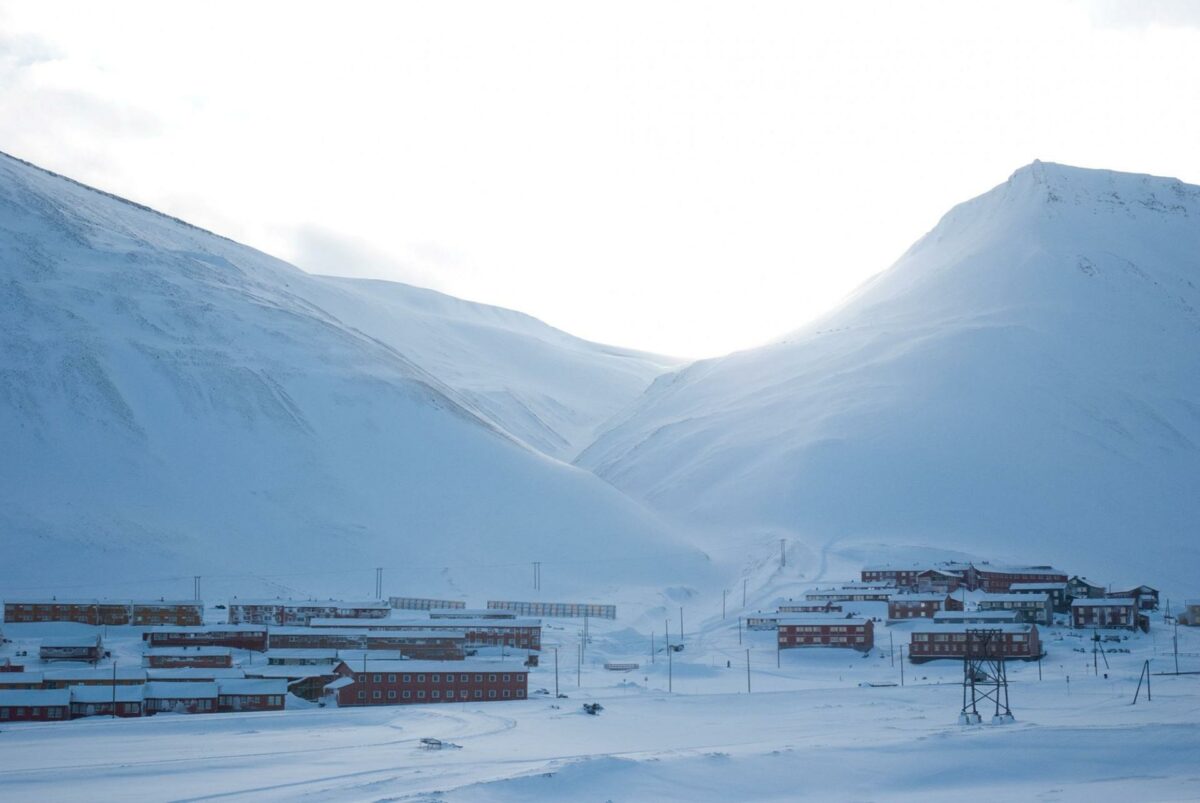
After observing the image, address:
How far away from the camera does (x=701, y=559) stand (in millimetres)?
90250

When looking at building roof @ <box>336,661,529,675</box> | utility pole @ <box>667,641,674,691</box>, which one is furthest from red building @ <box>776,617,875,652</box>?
building roof @ <box>336,661,529,675</box>

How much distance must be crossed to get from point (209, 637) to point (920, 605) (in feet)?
114

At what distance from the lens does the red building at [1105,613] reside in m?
65.1

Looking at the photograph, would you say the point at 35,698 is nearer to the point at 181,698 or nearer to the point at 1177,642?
the point at 181,698

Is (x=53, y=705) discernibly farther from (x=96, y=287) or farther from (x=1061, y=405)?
(x=1061, y=405)

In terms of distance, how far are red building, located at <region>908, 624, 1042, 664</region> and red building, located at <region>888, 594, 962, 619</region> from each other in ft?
21.7

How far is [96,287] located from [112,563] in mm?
36968

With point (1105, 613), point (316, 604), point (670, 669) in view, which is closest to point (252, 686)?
point (670, 669)

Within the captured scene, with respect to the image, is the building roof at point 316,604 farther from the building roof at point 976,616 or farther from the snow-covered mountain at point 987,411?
the snow-covered mountain at point 987,411

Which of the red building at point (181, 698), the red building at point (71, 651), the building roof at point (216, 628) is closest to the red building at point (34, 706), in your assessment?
the red building at point (181, 698)

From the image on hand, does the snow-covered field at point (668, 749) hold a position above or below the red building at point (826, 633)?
below

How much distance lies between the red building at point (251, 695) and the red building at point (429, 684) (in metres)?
2.06

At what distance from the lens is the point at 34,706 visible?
44.1m

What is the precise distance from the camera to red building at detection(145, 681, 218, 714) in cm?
4594
